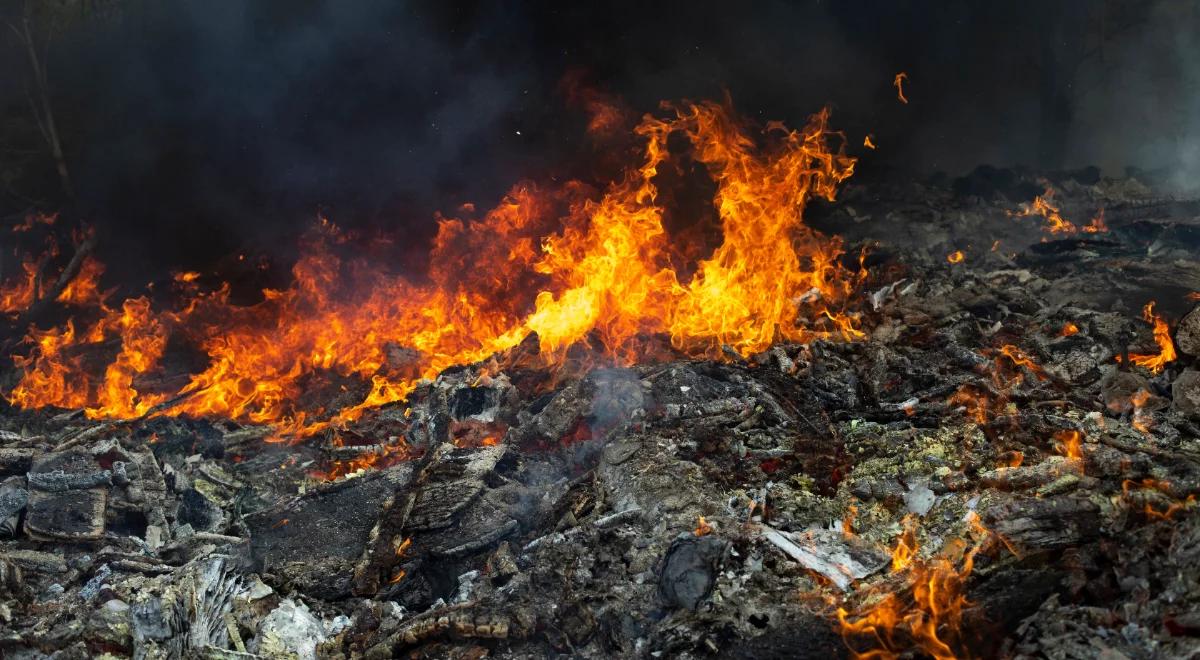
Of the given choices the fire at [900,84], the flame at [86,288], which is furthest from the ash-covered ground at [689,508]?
the fire at [900,84]

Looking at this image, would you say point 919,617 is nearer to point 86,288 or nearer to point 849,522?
point 849,522

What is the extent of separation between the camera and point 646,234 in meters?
11.8

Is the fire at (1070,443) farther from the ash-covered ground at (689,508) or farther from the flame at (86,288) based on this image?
the flame at (86,288)

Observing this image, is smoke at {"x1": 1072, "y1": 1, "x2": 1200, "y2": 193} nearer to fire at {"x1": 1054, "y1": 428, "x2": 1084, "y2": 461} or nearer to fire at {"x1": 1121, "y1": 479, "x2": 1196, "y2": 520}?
fire at {"x1": 1054, "y1": 428, "x2": 1084, "y2": 461}

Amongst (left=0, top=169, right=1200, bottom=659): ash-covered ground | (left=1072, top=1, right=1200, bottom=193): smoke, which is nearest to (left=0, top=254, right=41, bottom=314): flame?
(left=0, top=169, right=1200, bottom=659): ash-covered ground

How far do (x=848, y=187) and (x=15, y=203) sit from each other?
55.6ft

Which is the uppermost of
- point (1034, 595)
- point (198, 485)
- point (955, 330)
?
point (955, 330)

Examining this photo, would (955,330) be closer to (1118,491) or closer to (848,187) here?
(1118,491)

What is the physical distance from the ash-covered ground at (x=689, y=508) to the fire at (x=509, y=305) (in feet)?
2.97

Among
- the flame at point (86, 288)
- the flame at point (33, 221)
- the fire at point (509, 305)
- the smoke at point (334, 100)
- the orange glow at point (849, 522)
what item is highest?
the smoke at point (334, 100)

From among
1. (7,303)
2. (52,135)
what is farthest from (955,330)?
(52,135)

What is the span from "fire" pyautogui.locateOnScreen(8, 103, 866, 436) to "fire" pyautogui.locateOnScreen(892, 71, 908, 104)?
6.72 metres

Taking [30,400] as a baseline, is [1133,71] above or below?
above

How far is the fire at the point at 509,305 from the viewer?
34.0 ft
